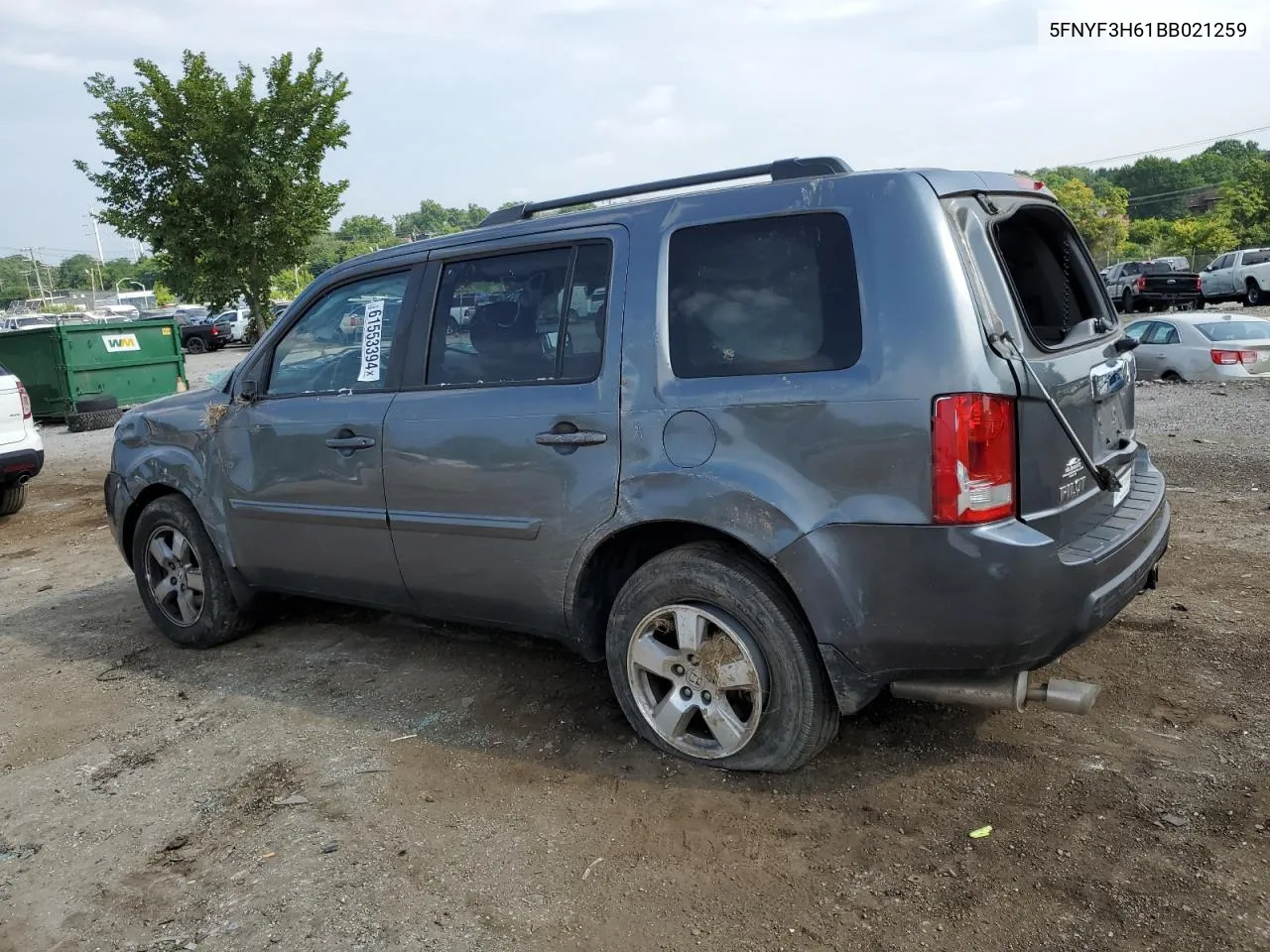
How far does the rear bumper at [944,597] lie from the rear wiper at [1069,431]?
176 millimetres

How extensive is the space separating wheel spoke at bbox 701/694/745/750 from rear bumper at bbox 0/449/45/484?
7.65 meters

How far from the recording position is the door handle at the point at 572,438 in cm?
339

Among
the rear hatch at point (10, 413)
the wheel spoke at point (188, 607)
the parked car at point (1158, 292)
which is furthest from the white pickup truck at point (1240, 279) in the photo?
the wheel spoke at point (188, 607)

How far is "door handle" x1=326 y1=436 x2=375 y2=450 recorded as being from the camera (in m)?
4.09

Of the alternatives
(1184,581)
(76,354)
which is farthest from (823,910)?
(76,354)

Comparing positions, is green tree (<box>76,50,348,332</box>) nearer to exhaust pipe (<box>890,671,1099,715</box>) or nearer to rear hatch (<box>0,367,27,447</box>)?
rear hatch (<box>0,367,27,447</box>)

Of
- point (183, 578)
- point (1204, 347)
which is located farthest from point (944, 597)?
point (1204, 347)

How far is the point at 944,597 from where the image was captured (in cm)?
282

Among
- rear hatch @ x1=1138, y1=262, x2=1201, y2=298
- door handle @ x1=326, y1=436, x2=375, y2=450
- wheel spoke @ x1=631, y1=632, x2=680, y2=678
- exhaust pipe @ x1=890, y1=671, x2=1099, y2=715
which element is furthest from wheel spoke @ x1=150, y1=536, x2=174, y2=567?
rear hatch @ x1=1138, y1=262, x2=1201, y2=298

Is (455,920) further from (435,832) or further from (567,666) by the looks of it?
(567,666)

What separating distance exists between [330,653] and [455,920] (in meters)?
2.37

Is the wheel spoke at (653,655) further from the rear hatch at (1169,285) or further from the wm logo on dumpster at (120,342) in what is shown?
the rear hatch at (1169,285)

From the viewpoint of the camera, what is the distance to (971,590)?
279 centimetres

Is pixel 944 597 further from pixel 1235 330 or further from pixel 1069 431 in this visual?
→ pixel 1235 330
